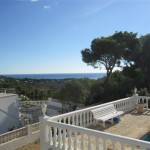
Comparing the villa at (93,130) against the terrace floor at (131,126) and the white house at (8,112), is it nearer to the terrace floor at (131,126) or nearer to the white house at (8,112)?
the terrace floor at (131,126)

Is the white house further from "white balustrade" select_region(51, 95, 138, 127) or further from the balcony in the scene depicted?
"white balustrade" select_region(51, 95, 138, 127)

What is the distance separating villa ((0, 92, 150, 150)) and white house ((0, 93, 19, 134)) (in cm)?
407

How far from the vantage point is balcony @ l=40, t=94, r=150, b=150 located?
5548 millimetres

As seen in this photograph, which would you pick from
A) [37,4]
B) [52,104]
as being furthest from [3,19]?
[52,104]

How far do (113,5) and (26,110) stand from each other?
16942 millimetres

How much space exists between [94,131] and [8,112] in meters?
13.1

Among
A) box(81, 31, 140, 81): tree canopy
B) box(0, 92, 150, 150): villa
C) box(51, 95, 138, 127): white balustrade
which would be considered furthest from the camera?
box(81, 31, 140, 81): tree canopy

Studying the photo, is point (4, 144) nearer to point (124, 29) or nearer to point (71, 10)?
point (71, 10)

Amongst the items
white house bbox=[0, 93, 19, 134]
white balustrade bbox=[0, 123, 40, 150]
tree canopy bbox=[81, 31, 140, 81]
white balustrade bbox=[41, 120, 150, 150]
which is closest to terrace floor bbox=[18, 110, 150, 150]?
white balustrade bbox=[41, 120, 150, 150]

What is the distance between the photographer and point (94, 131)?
229 inches

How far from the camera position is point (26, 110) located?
2605 centimetres

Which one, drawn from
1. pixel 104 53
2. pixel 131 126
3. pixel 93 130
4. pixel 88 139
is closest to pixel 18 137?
→ pixel 131 126

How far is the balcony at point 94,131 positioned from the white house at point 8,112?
29.4ft

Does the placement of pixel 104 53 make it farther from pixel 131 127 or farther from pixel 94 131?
pixel 94 131
